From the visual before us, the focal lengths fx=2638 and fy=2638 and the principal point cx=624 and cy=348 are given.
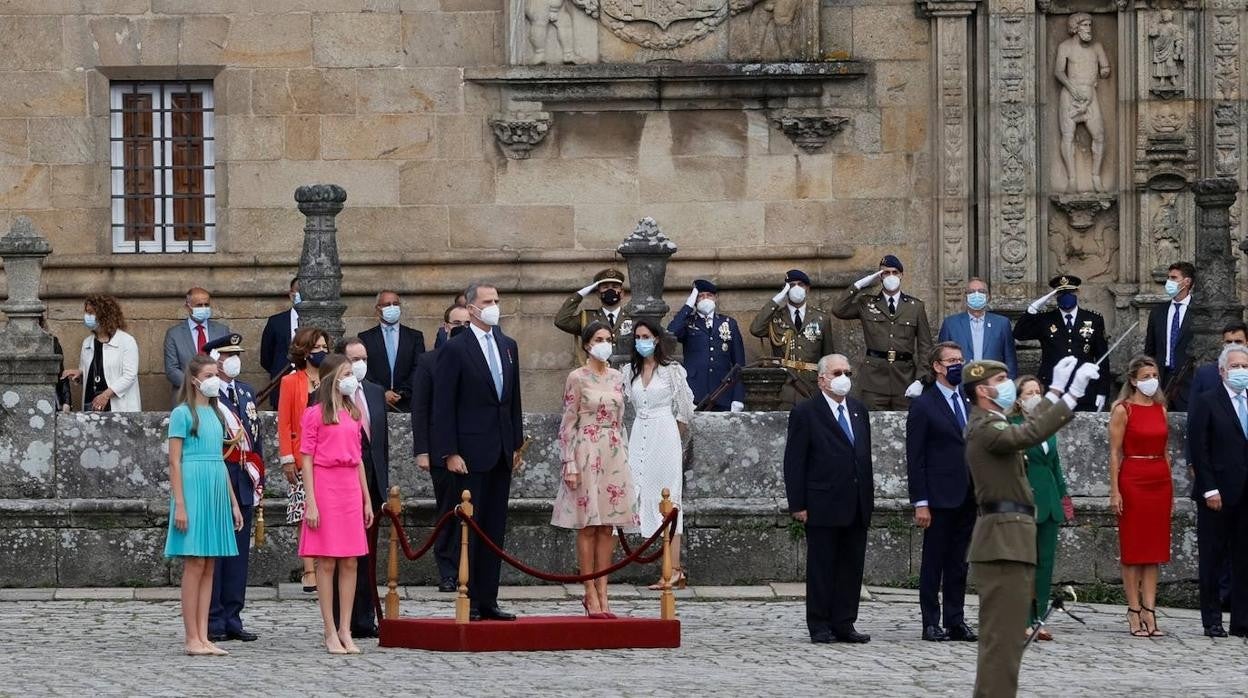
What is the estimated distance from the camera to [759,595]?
704 inches

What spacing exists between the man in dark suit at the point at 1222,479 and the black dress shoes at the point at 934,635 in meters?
1.88

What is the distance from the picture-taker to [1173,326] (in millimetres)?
20547

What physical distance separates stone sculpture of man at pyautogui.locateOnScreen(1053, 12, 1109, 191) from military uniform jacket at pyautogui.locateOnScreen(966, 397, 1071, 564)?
1080 centimetres

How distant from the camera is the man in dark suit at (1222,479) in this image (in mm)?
16844

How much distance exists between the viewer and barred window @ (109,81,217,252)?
963 inches

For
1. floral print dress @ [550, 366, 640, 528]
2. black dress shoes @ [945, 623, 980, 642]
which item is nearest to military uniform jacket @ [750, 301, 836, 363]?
floral print dress @ [550, 366, 640, 528]

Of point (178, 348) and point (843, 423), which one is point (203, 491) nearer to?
point (843, 423)

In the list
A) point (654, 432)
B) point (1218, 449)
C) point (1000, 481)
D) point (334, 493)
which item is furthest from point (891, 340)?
point (1000, 481)

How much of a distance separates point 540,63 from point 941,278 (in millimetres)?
4117

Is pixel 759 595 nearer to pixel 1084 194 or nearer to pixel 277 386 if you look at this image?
pixel 277 386

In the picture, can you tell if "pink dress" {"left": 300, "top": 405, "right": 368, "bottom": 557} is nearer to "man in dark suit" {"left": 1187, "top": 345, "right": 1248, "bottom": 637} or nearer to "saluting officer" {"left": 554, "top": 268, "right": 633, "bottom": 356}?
"saluting officer" {"left": 554, "top": 268, "right": 633, "bottom": 356}

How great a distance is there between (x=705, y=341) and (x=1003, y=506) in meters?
7.86

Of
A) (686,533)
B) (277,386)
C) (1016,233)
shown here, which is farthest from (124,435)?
(1016,233)

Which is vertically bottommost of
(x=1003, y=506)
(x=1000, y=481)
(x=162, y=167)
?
(x=1003, y=506)
